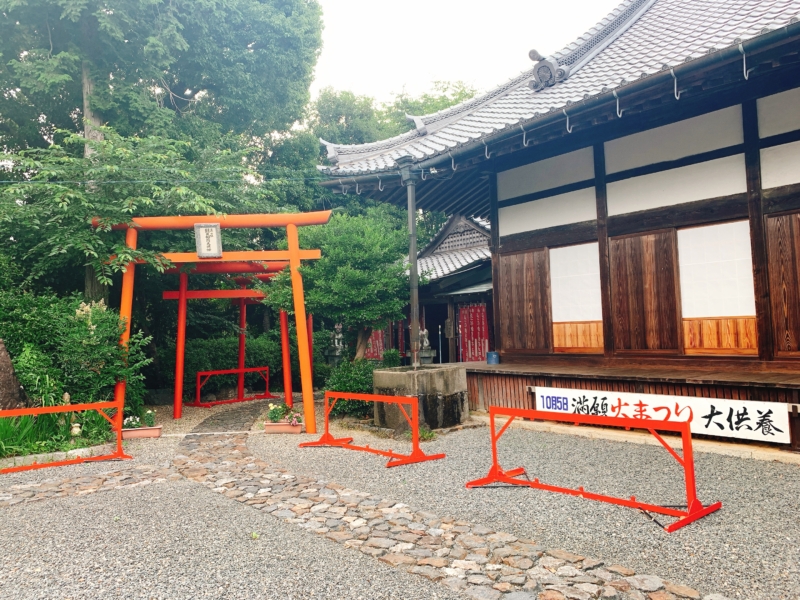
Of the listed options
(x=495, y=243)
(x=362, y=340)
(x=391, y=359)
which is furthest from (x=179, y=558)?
(x=391, y=359)

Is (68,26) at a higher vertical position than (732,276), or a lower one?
higher

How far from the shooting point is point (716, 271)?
288 inches

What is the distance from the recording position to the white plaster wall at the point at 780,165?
21.8ft

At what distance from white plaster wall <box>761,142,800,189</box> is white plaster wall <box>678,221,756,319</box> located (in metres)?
0.58

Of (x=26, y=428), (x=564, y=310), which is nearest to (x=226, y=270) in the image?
(x=26, y=428)

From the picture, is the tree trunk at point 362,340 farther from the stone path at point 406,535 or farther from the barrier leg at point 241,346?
the stone path at point 406,535

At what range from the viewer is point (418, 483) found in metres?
5.72

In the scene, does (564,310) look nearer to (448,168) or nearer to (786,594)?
(448,168)

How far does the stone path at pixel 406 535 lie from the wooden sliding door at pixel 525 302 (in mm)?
4868

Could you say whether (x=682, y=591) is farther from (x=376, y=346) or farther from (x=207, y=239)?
(x=376, y=346)

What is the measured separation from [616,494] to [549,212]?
17.6 feet

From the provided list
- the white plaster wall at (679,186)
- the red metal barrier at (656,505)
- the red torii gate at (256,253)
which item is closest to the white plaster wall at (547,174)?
the white plaster wall at (679,186)

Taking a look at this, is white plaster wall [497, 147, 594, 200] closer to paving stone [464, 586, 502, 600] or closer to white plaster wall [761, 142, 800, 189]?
white plaster wall [761, 142, 800, 189]

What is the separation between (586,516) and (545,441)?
294cm
